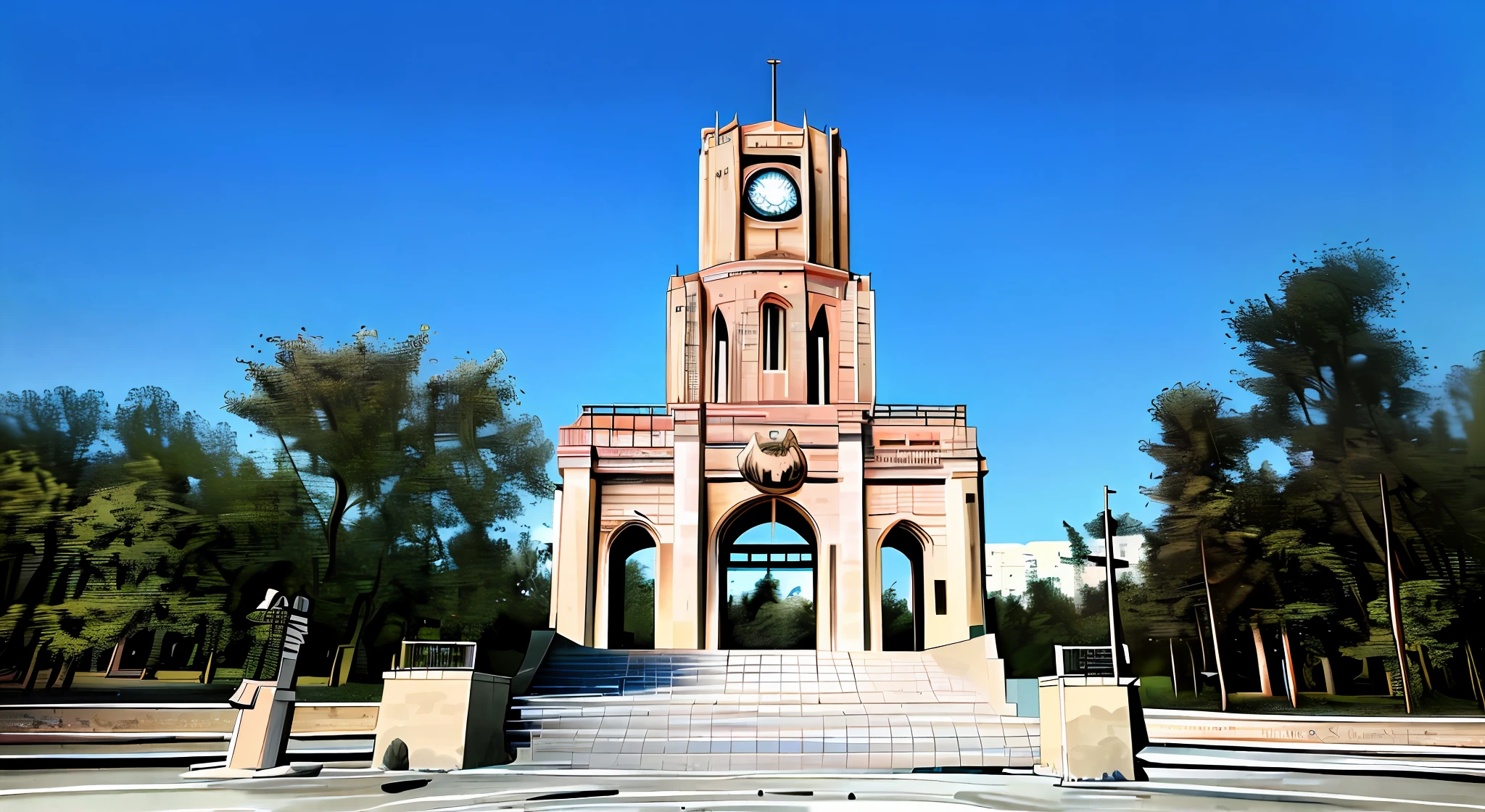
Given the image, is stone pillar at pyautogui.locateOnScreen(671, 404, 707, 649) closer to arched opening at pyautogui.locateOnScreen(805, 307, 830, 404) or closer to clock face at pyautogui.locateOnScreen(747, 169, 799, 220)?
arched opening at pyautogui.locateOnScreen(805, 307, 830, 404)

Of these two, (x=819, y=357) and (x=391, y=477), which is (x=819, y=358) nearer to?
(x=819, y=357)

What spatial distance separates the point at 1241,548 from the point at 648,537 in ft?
62.4

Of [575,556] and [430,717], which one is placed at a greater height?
[575,556]

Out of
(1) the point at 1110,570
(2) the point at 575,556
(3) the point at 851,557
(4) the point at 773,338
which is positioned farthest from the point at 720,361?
(1) the point at 1110,570

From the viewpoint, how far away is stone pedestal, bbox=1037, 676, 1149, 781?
16.6 m

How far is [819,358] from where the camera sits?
34.6 m

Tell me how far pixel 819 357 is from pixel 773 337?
→ 1534mm

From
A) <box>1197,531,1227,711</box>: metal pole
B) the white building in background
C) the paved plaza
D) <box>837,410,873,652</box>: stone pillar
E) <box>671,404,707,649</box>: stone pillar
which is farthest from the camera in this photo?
the white building in background

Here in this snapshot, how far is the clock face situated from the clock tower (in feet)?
0.16

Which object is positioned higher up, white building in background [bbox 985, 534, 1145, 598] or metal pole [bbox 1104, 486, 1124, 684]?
white building in background [bbox 985, 534, 1145, 598]

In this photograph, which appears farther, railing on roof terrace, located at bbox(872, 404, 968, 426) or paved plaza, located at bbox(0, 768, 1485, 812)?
railing on roof terrace, located at bbox(872, 404, 968, 426)

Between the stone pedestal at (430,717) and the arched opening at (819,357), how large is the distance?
733 inches

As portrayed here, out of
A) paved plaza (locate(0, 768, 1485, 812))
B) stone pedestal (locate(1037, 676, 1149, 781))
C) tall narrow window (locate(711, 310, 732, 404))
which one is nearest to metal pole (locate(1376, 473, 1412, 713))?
paved plaza (locate(0, 768, 1485, 812))

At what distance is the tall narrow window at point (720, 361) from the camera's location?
3428 cm
